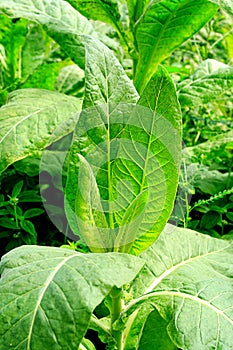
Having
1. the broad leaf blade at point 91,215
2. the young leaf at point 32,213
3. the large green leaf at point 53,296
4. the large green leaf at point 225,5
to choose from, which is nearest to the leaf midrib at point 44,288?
the large green leaf at point 53,296

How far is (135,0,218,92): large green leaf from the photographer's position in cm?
127

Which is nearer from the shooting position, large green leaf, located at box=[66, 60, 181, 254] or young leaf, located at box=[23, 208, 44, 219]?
large green leaf, located at box=[66, 60, 181, 254]

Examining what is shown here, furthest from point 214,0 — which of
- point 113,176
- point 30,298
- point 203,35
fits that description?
point 203,35

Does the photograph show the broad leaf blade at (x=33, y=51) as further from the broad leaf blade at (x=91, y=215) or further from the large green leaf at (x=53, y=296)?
the large green leaf at (x=53, y=296)

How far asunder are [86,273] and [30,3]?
831 millimetres

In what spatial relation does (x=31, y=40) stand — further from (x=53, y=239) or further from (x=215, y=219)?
(x=215, y=219)

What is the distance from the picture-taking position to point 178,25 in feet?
4.27

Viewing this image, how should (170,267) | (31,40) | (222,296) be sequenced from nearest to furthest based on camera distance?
(222,296), (170,267), (31,40)

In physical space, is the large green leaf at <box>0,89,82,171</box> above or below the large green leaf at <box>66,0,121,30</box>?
below

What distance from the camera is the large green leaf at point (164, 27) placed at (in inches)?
49.9

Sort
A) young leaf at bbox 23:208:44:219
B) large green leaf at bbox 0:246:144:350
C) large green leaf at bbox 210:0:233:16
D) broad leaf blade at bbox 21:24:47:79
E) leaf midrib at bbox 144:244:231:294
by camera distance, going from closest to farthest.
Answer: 1. large green leaf at bbox 0:246:144:350
2. leaf midrib at bbox 144:244:231:294
3. large green leaf at bbox 210:0:233:16
4. young leaf at bbox 23:208:44:219
5. broad leaf blade at bbox 21:24:47:79

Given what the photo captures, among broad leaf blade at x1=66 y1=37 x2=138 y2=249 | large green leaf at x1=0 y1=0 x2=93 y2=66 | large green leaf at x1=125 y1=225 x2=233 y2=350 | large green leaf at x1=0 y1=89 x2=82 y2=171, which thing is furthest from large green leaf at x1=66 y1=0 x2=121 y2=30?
large green leaf at x1=125 y1=225 x2=233 y2=350

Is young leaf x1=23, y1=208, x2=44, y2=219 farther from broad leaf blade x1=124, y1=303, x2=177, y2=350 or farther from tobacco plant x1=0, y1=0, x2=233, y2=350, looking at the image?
broad leaf blade x1=124, y1=303, x2=177, y2=350

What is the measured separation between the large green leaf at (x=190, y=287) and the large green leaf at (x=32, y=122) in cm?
30
